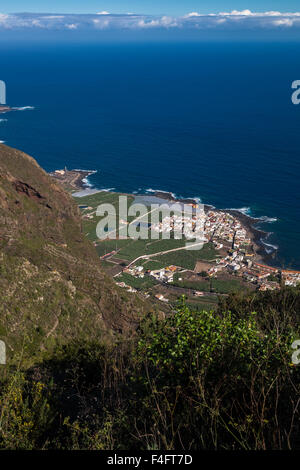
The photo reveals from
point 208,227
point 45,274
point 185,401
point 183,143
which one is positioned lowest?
point 208,227

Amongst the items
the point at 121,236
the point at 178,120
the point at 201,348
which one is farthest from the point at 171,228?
the point at 178,120

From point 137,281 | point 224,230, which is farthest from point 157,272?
point 224,230

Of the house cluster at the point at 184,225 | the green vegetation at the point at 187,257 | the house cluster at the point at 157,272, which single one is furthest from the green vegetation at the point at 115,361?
the house cluster at the point at 184,225

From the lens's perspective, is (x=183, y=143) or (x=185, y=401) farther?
(x=183, y=143)

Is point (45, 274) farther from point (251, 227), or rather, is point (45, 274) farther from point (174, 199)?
point (174, 199)

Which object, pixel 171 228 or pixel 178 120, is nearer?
pixel 171 228

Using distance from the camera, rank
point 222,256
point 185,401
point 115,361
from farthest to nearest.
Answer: point 222,256 < point 115,361 < point 185,401

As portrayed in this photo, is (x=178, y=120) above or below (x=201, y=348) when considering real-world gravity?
above

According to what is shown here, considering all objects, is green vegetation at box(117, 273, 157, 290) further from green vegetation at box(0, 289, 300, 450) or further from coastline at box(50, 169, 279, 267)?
green vegetation at box(0, 289, 300, 450)
